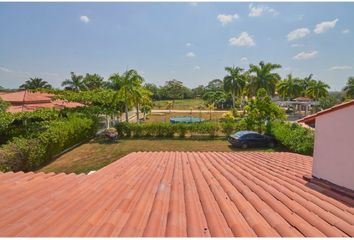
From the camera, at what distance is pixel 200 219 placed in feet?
10.4

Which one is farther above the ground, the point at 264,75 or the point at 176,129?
the point at 264,75

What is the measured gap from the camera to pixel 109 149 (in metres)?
18.5

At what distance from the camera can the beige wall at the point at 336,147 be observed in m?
4.20

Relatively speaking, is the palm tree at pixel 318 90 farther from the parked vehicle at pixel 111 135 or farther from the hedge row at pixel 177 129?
the parked vehicle at pixel 111 135

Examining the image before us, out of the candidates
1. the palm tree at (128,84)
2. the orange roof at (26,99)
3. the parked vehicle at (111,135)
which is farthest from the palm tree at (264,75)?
the orange roof at (26,99)

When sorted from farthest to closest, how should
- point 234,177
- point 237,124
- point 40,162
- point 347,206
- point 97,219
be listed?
1. point 237,124
2. point 40,162
3. point 234,177
4. point 347,206
5. point 97,219

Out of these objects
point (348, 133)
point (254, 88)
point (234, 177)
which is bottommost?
point (234, 177)

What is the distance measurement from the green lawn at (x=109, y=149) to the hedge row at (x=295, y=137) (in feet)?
4.89

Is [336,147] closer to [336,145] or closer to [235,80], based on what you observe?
[336,145]

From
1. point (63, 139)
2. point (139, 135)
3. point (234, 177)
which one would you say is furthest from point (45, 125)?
point (234, 177)

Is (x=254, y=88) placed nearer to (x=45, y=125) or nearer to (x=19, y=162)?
(x=45, y=125)

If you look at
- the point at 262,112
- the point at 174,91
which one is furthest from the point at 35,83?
the point at 262,112

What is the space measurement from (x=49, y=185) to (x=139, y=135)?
61.9 feet

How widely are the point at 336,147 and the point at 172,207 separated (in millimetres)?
3585
